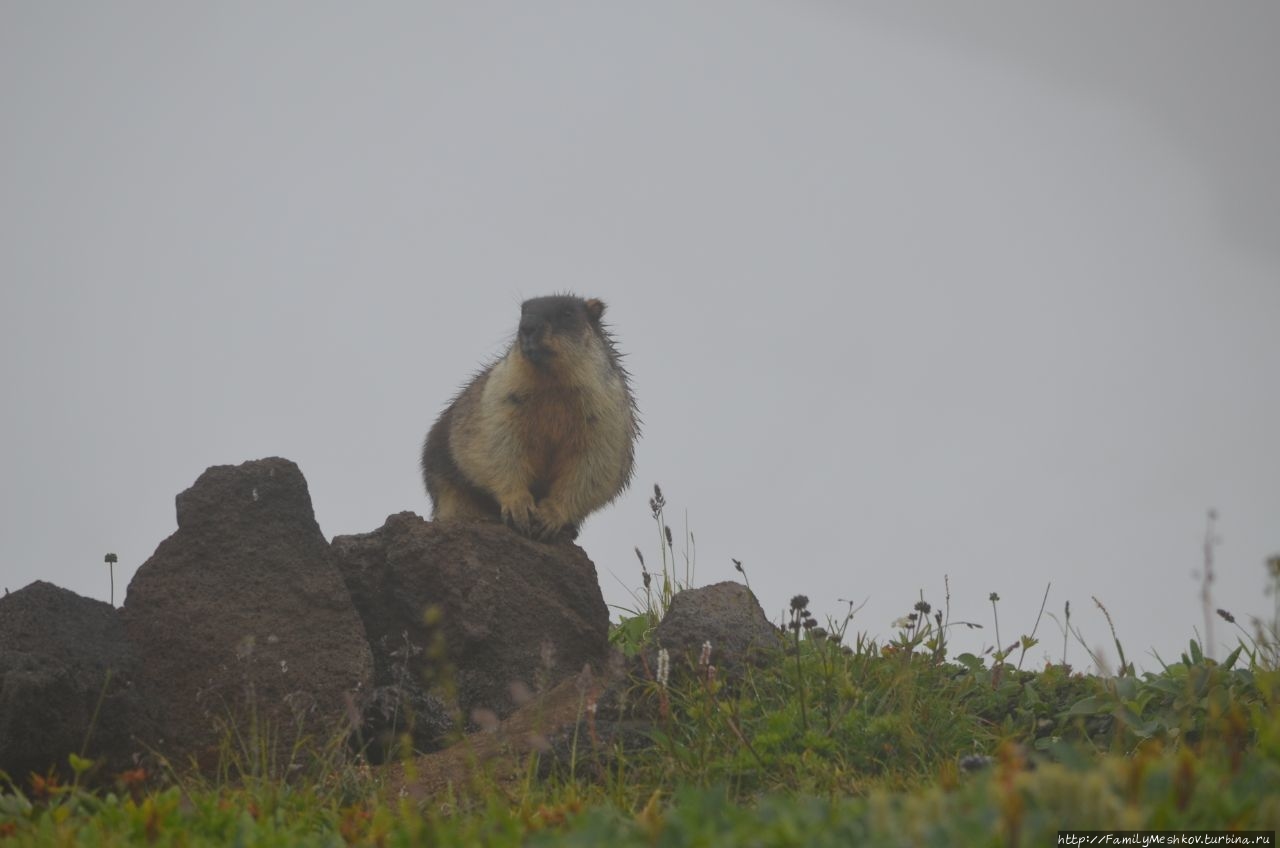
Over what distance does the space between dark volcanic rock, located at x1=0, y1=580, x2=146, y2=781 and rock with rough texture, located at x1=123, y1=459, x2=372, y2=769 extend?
228 millimetres

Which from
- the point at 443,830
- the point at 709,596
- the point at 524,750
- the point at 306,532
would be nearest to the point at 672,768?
the point at 524,750

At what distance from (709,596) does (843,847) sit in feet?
14.4

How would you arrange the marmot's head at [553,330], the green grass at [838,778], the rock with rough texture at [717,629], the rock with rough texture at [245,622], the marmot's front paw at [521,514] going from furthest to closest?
the marmot's head at [553,330] → the marmot's front paw at [521,514] → the rock with rough texture at [717,629] → the rock with rough texture at [245,622] → the green grass at [838,778]

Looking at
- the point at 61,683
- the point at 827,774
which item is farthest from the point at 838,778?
the point at 61,683

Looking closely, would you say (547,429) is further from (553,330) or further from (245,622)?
(245,622)

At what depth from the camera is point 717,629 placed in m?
7.46

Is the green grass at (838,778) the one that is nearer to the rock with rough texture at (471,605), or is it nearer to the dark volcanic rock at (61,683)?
the dark volcanic rock at (61,683)

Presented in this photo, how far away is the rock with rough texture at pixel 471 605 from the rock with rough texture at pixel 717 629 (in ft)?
2.86

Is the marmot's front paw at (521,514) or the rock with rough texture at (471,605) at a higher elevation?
the marmot's front paw at (521,514)

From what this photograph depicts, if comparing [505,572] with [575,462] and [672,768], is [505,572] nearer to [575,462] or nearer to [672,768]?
[575,462]

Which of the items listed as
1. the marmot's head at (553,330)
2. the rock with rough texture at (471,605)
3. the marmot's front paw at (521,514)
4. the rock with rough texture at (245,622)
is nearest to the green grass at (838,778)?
the rock with rough texture at (245,622)

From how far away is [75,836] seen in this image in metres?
4.73

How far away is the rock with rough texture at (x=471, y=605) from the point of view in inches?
312

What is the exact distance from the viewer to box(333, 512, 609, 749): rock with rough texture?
26.0 ft
